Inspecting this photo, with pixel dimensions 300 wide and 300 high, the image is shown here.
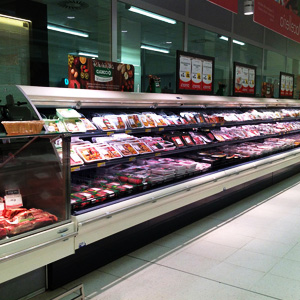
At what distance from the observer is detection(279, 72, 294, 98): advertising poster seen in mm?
8047

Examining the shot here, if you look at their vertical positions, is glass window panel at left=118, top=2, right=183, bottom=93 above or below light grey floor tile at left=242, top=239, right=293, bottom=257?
above

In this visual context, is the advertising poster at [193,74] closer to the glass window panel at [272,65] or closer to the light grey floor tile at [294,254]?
the light grey floor tile at [294,254]

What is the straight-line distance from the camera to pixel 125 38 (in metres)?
5.37

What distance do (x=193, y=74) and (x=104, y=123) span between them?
1920 mm

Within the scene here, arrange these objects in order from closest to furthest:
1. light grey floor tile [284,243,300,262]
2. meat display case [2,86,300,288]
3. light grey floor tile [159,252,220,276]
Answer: meat display case [2,86,300,288], light grey floor tile [159,252,220,276], light grey floor tile [284,243,300,262]

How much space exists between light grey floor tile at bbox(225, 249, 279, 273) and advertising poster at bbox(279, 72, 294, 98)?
A: 5.28 meters

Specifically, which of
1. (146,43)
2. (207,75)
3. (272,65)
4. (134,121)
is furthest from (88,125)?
(272,65)

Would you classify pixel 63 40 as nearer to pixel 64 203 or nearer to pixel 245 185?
pixel 64 203

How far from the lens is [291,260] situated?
3.64m

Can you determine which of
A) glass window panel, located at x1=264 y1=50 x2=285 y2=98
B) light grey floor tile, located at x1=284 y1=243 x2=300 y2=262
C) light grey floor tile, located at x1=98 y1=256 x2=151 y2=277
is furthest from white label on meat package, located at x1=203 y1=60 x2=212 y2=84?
glass window panel, located at x1=264 y1=50 x2=285 y2=98

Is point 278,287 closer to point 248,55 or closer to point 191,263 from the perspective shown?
point 191,263

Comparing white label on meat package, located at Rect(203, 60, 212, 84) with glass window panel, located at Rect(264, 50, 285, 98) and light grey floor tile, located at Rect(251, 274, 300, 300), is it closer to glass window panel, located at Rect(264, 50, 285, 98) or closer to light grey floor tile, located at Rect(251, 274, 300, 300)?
light grey floor tile, located at Rect(251, 274, 300, 300)

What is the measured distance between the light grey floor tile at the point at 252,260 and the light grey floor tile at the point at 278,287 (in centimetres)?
19

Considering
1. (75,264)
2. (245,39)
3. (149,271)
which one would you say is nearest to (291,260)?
(149,271)
